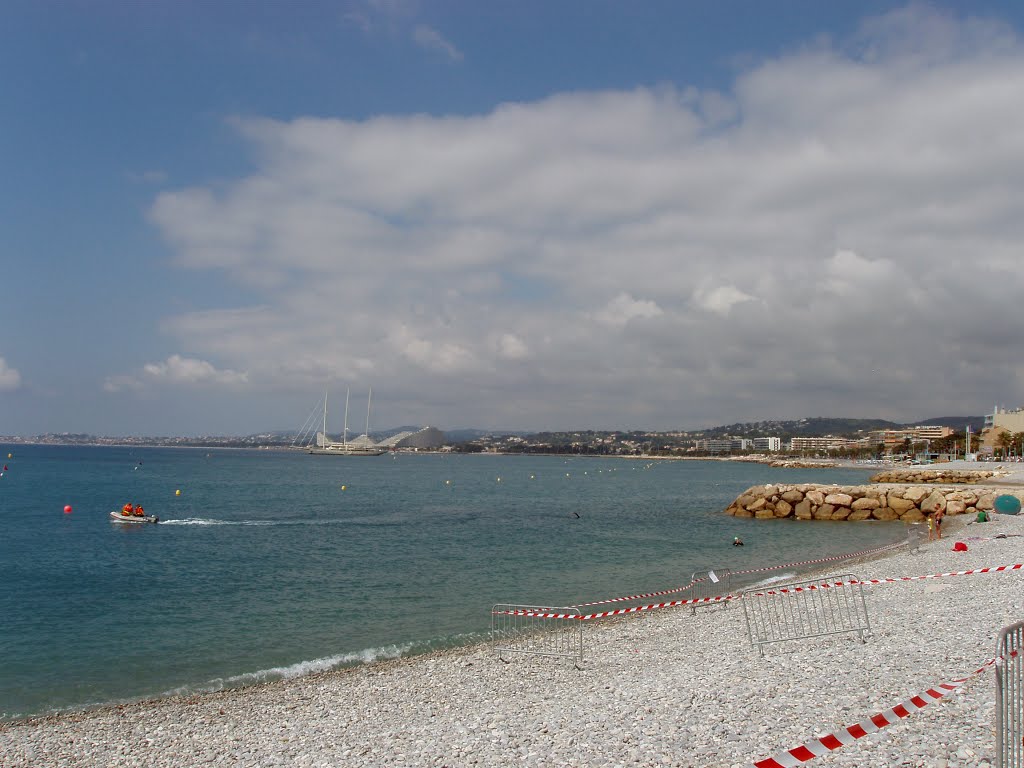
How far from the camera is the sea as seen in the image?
16.3 metres

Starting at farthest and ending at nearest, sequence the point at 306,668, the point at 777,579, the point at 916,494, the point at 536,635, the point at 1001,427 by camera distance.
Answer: the point at 1001,427
the point at 916,494
the point at 777,579
the point at 536,635
the point at 306,668

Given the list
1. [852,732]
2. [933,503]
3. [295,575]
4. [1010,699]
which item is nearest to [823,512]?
[933,503]

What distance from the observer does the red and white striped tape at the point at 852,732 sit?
7.38 metres

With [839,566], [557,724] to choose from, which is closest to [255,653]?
[557,724]

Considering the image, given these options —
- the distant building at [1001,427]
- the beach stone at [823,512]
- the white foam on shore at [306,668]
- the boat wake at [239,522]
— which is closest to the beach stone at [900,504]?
the beach stone at [823,512]

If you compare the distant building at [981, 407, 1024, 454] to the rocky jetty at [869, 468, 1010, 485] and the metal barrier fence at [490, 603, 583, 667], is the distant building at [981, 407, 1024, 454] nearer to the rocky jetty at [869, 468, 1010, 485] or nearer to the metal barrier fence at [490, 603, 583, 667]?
the rocky jetty at [869, 468, 1010, 485]

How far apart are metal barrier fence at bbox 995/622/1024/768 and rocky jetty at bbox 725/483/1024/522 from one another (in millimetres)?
43467

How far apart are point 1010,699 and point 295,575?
→ 80.5 feet

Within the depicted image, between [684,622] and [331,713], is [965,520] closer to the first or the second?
[684,622]

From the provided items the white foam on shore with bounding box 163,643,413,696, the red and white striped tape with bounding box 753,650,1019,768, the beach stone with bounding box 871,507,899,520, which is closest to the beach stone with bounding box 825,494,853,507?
the beach stone with bounding box 871,507,899,520

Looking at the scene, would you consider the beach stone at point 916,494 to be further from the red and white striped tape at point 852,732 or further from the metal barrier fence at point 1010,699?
the metal barrier fence at point 1010,699

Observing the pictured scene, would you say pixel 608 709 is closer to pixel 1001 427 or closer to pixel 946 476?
pixel 946 476

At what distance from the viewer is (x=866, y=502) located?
151 ft

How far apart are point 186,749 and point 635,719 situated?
6583 mm
